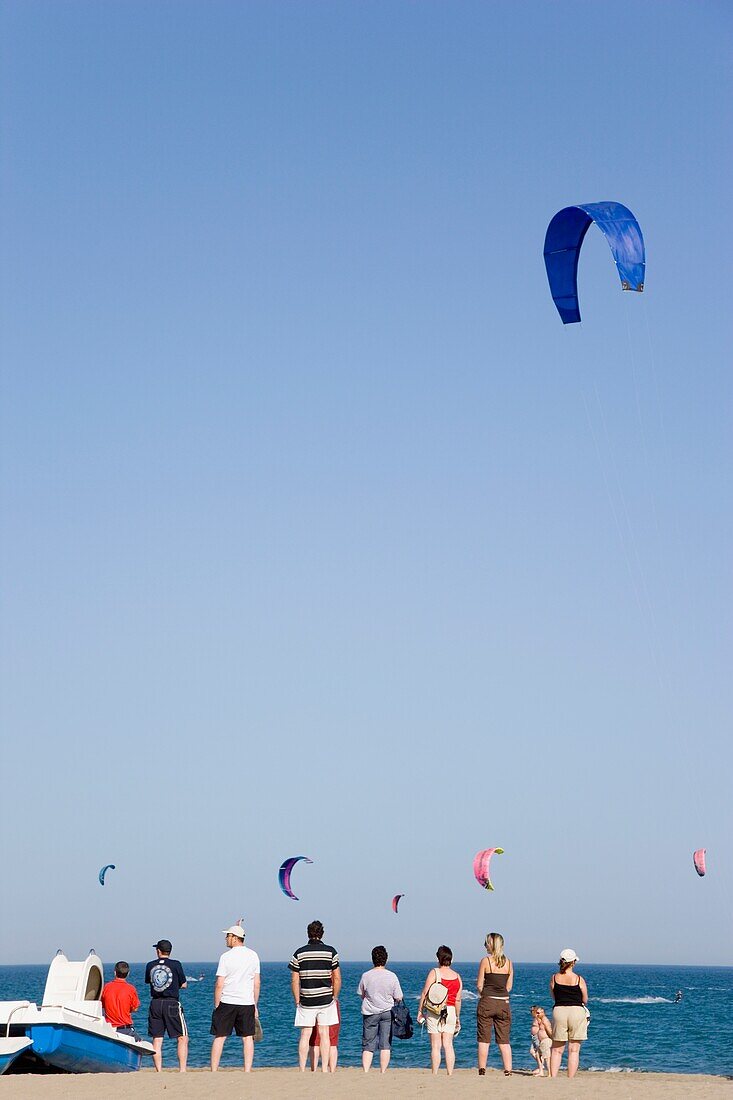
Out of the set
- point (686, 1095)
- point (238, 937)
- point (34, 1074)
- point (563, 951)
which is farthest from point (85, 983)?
point (686, 1095)

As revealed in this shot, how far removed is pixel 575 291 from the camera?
17047 millimetres

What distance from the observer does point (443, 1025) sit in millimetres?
12375

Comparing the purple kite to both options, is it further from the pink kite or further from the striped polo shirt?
the striped polo shirt

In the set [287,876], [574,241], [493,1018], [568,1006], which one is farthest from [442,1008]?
[287,876]

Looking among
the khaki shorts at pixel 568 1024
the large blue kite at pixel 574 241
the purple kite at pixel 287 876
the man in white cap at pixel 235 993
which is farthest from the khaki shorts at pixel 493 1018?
the purple kite at pixel 287 876

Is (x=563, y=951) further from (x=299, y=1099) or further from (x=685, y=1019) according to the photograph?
(x=685, y=1019)

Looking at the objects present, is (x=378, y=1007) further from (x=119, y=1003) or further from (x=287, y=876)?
(x=287, y=876)

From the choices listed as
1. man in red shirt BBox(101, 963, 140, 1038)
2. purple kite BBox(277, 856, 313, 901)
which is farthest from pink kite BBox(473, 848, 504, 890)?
man in red shirt BBox(101, 963, 140, 1038)

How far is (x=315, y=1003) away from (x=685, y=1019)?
56707 mm

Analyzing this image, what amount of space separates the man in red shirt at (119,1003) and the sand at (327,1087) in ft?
6.19

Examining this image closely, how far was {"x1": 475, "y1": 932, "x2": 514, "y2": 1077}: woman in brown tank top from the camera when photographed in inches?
487

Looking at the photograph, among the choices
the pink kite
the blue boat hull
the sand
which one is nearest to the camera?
the sand

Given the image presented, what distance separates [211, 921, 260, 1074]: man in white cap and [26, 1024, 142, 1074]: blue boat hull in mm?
1449

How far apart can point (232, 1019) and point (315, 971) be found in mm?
1017
